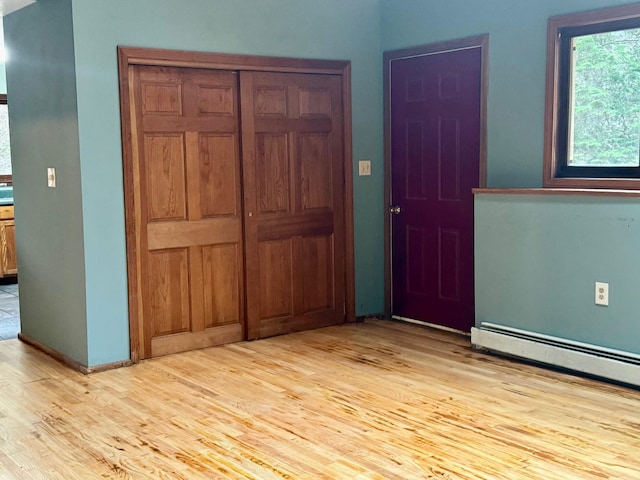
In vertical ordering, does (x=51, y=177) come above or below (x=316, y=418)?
above

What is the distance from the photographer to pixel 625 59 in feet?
14.2

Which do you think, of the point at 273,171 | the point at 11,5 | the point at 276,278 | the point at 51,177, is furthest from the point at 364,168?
the point at 11,5

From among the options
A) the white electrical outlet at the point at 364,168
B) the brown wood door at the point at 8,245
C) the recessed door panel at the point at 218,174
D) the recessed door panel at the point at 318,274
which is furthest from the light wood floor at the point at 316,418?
the brown wood door at the point at 8,245

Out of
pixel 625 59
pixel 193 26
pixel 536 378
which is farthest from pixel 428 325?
pixel 193 26

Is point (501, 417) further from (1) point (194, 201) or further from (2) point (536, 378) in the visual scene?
(1) point (194, 201)

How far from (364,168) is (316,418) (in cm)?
242

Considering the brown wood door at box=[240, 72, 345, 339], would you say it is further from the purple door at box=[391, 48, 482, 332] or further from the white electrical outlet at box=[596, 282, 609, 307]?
the white electrical outlet at box=[596, 282, 609, 307]

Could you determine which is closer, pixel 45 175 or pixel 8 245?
pixel 45 175

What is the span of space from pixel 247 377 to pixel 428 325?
1670mm

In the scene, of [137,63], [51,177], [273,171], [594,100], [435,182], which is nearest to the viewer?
[594,100]

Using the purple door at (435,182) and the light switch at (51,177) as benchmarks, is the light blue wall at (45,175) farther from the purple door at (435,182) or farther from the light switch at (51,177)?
the purple door at (435,182)

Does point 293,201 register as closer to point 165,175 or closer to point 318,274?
point 318,274

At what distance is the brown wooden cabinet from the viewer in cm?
756

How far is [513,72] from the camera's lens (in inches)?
191
